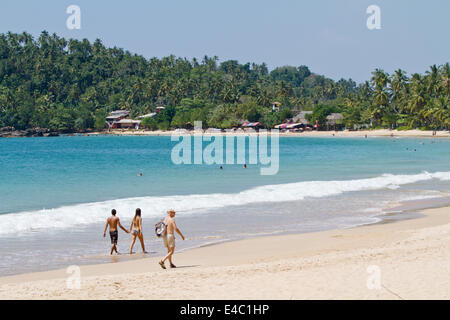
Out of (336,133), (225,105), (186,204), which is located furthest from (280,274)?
(225,105)

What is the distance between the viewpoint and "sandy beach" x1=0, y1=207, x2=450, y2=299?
10227 mm

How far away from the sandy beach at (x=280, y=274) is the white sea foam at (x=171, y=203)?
742cm

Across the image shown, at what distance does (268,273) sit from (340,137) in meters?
126

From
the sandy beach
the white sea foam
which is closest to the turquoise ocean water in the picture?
the white sea foam

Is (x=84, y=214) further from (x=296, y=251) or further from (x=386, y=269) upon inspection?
(x=386, y=269)

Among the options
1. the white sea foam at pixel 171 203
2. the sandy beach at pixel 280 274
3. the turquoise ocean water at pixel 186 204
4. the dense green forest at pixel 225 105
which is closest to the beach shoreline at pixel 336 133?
the dense green forest at pixel 225 105

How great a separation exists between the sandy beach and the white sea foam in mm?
7418

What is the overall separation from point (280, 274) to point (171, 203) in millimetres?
14971

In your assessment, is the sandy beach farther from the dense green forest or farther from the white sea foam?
the dense green forest

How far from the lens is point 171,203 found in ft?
Answer: 86.3

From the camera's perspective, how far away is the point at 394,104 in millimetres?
137625

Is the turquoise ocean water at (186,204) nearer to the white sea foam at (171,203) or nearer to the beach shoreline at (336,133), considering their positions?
the white sea foam at (171,203)

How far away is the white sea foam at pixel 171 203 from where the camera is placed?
21.1 m

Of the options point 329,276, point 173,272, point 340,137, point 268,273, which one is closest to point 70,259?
point 173,272
